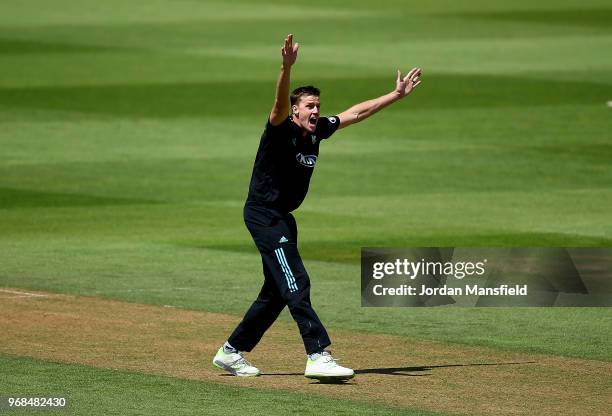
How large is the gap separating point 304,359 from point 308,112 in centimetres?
203

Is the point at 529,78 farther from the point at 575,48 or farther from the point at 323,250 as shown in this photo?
the point at 323,250

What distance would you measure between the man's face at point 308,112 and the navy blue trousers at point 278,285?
0.66 meters

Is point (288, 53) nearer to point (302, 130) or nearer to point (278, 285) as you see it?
point (302, 130)

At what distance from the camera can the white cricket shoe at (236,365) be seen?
10750 mm

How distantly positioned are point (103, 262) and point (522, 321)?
195 inches

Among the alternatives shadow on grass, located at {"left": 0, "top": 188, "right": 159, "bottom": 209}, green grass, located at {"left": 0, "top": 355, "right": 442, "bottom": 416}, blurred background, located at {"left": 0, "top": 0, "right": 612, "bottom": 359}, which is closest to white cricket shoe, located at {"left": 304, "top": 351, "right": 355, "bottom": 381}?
green grass, located at {"left": 0, "top": 355, "right": 442, "bottom": 416}

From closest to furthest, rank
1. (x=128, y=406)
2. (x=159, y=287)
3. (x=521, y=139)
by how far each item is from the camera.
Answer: (x=128, y=406), (x=159, y=287), (x=521, y=139)

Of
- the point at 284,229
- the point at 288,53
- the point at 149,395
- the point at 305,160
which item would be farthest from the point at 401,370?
the point at 288,53

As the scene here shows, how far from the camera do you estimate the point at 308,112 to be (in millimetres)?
10555

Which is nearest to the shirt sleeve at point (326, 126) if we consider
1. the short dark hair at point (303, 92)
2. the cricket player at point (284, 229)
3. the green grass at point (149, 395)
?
the cricket player at point (284, 229)

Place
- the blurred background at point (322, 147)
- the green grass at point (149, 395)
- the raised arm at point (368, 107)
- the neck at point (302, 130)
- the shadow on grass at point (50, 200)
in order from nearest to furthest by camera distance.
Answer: the green grass at point (149, 395), the neck at point (302, 130), the raised arm at point (368, 107), the blurred background at point (322, 147), the shadow on grass at point (50, 200)

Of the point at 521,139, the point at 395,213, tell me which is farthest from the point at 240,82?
the point at 395,213

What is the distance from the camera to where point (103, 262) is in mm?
15930

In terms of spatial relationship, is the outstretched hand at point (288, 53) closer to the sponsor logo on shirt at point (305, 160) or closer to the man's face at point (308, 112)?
the man's face at point (308, 112)
